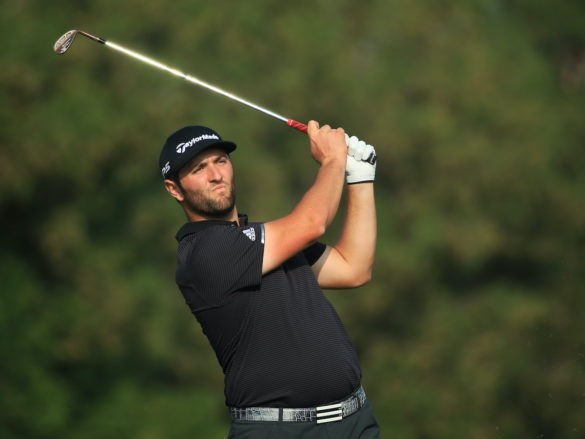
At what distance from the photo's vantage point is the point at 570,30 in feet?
67.0

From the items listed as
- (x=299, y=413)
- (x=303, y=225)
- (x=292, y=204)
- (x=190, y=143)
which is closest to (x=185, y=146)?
(x=190, y=143)

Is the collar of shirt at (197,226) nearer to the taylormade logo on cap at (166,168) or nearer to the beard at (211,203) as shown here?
the beard at (211,203)

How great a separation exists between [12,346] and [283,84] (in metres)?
6.90

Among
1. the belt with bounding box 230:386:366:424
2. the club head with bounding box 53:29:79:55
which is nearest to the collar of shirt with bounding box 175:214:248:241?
the belt with bounding box 230:386:366:424

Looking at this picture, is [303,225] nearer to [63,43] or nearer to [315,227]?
[315,227]

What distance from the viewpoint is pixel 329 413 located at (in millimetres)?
3305

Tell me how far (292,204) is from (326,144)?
529 inches

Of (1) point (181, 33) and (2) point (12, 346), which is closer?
(2) point (12, 346)

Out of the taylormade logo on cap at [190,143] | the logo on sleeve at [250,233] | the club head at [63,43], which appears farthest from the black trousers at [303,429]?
the club head at [63,43]

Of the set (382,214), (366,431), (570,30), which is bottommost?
(366,431)

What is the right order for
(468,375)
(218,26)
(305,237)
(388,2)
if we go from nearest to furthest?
(305,237), (468,375), (218,26), (388,2)

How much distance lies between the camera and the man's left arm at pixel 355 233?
3807 mm

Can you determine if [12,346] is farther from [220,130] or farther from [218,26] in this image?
[218,26]

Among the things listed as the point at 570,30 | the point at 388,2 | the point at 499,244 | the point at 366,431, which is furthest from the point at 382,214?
the point at 366,431
